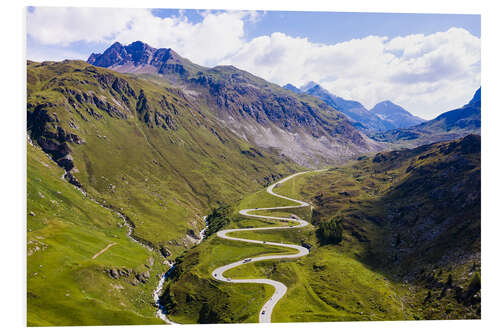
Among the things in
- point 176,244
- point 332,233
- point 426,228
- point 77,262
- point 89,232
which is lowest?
point 176,244

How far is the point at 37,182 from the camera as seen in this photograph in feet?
457

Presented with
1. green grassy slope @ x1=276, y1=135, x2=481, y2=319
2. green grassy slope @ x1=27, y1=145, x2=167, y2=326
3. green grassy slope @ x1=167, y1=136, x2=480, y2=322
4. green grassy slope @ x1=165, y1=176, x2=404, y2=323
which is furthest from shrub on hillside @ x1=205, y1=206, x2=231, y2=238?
green grassy slope @ x1=276, y1=135, x2=481, y2=319

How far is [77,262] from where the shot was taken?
9312cm

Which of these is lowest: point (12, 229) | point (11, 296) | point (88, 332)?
point (88, 332)

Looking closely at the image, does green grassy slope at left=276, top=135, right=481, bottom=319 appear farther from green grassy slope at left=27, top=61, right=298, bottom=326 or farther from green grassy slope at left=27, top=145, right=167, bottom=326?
green grassy slope at left=27, top=145, right=167, bottom=326

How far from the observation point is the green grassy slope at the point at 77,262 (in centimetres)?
7412

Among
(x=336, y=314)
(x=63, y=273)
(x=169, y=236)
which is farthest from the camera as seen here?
(x=169, y=236)

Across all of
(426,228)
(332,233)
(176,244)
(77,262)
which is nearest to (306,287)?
(332,233)

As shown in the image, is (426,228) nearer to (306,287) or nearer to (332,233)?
(332,233)

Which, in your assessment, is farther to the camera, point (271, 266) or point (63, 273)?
point (271, 266)

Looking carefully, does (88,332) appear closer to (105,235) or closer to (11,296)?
(11,296)
